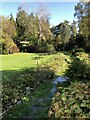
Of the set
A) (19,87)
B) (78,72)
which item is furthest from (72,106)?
(78,72)

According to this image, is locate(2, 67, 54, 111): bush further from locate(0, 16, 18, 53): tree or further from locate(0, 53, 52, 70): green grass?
locate(0, 16, 18, 53): tree

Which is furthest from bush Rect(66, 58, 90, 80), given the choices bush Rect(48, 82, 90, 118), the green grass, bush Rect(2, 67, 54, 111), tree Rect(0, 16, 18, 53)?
tree Rect(0, 16, 18, 53)

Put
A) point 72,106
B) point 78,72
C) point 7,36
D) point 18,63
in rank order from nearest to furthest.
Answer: point 72,106 → point 78,72 → point 18,63 → point 7,36

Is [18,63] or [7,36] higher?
[7,36]

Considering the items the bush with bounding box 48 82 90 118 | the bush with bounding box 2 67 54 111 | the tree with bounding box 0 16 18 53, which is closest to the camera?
the bush with bounding box 48 82 90 118

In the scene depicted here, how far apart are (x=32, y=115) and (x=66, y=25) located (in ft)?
155

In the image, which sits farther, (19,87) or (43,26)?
(43,26)

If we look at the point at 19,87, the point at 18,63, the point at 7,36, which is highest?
the point at 7,36

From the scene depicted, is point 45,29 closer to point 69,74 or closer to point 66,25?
point 66,25

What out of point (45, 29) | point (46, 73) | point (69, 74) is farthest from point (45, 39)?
point (69, 74)

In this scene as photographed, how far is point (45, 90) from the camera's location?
1267 cm

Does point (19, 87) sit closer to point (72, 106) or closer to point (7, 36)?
point (72, 106)

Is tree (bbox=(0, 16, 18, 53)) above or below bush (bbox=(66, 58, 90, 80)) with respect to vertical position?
above

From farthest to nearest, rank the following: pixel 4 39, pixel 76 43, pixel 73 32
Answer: pixel 73 32, pixel 76 43, pixel 4 39
